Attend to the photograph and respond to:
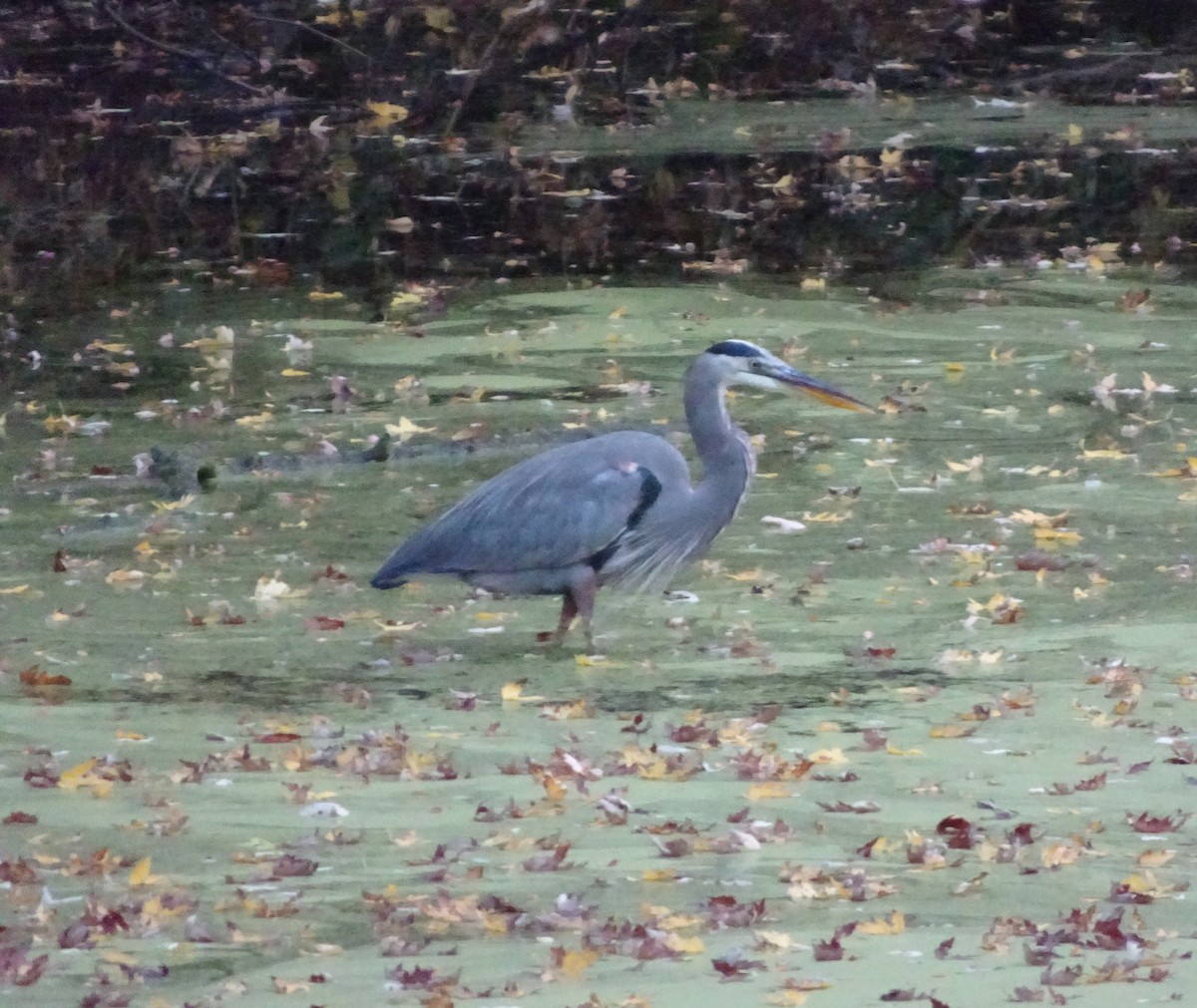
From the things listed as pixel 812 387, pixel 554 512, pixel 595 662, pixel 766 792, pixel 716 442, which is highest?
pixel 812 387

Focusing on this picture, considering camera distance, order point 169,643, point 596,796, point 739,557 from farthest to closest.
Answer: point 739,557
point 169,643
point 596,796

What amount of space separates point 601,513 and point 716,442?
47 cm

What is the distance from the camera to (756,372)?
7375mm

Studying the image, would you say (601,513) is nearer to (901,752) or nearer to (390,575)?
(390,575)

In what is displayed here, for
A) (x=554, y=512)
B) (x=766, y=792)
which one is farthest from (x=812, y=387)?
(x=766, y=792)

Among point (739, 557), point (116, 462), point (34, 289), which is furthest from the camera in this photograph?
point (34, 289)

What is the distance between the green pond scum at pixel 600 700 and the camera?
14.7 feet

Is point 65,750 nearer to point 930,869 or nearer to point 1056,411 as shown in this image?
Result: point 930,869

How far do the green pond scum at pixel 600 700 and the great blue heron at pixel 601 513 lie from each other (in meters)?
0.21

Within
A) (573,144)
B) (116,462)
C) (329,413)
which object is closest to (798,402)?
(329,413)

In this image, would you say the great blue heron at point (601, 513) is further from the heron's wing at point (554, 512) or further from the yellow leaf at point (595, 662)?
the yellow leaf at point (595, 662)

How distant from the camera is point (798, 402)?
10.6 m

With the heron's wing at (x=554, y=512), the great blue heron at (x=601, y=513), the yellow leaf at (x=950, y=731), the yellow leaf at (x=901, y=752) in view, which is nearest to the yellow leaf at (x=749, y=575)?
the great blue heron at (x=601, y=513)

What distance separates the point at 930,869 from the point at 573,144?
1629 centimetres
